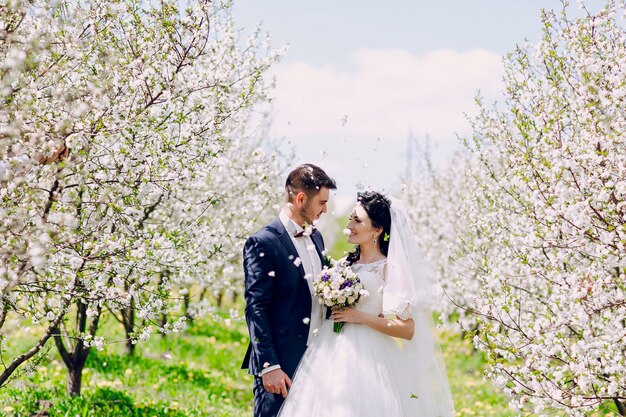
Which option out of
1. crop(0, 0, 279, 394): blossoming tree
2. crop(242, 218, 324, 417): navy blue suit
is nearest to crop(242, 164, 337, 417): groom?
crop(242, 218, 324, 417): navy blue suit

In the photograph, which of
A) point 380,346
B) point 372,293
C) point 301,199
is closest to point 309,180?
point 301,199

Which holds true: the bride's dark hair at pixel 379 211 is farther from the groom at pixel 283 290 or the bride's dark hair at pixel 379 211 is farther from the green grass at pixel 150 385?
the green grass at pixel 150 385

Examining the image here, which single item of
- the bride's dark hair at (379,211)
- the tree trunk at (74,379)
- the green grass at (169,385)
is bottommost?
the green grass at (169,385)

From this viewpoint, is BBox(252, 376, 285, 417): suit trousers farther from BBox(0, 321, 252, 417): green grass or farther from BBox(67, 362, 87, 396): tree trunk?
BBox(67, 362, 87, 396): tree trunk

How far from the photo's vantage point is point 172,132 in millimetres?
5848

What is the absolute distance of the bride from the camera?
503 cm

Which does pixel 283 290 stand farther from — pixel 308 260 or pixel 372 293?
pixel 372 293

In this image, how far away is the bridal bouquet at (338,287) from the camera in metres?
4.96

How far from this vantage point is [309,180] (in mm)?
5156

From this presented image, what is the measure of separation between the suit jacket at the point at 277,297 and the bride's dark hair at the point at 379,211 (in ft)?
2.05

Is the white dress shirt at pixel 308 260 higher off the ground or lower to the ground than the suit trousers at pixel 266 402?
higher

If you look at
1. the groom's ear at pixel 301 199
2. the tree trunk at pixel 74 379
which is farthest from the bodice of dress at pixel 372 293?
the tree trunk at pixel 74 379

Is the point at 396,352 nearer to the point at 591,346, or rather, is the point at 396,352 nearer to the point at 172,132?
the point at 591,346

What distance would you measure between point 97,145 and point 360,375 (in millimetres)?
2533
